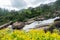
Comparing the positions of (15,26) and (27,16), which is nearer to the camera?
(15,26)

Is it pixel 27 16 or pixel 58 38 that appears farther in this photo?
pixel 27 16

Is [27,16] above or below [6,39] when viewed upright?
below

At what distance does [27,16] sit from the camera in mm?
27469

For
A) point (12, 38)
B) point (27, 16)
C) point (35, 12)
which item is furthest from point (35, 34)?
point (35, 12)

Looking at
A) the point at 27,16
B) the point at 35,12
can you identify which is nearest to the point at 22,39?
the point at 27,16

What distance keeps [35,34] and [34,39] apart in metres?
→ 0.67

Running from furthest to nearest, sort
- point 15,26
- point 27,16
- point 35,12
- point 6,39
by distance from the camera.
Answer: point 35,12, point 27,16, point 15,26, point 6,39

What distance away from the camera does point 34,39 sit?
20.1ft

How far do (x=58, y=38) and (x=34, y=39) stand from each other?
0.65 meters

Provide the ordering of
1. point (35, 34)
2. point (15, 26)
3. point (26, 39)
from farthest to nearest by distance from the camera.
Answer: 1. point (15, 26)
2. point (35, 34)
3. point (26, 39)

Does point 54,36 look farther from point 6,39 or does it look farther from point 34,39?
point 6,39

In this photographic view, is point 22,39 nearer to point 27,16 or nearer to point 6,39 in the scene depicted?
point 6,39

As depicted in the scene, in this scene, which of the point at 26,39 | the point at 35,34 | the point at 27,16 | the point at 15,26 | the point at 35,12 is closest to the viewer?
the point at 26,39

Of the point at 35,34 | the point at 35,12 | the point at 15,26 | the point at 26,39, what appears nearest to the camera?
the point at 26,39
